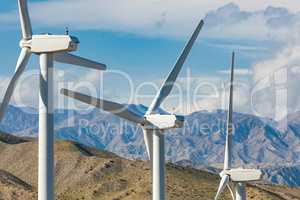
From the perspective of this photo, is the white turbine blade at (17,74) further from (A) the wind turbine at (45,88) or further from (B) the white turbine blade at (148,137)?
(B) the white turbine blade at (148,137)

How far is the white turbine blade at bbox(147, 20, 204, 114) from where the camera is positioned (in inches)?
3703

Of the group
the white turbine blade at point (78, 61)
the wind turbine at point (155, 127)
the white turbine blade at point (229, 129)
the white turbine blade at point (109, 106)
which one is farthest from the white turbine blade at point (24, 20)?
the white turbine blade at point (229, 129)

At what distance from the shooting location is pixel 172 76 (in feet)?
317

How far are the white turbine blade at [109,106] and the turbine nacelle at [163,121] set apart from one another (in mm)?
966

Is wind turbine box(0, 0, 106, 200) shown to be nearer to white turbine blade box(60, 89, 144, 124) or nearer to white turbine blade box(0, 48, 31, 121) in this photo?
white turbine blade box(0, 48, 31, 121)

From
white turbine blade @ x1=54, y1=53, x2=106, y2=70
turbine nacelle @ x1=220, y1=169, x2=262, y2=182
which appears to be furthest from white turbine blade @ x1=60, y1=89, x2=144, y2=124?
turbine nacelle @ x1=220, y1=169, x2=262, y2=182

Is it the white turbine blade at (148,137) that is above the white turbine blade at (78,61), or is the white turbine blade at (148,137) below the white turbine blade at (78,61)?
below

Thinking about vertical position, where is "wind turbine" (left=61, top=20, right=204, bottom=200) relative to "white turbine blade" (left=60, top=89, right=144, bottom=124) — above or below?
below

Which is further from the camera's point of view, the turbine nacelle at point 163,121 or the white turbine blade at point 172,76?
the white turbine blade at point 172,76

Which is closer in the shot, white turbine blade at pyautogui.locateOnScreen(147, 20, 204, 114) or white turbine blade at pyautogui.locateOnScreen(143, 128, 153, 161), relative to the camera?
white turbine blade at pyautogui.locateOnScreen(143, 128, 153, 161)

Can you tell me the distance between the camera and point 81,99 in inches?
3132

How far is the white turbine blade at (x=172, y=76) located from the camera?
94062 millimetres

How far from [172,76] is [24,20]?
25.9m

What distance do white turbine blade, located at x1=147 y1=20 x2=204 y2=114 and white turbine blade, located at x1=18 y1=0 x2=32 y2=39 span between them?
22.7 meters
